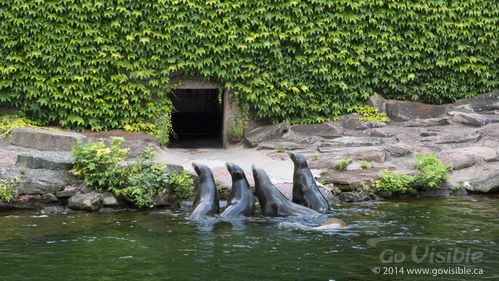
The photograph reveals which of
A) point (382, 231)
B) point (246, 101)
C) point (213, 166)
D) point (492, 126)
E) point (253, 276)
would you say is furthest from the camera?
point (246, 101)

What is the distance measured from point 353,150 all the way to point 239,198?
3936mm

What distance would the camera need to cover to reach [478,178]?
48.7 ft

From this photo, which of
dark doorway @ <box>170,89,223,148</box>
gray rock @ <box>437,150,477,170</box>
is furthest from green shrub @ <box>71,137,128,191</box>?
dark doorway @ <box>170,89,223,148</box>

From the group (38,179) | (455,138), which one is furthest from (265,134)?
(38,179)

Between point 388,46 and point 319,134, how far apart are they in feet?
9.81

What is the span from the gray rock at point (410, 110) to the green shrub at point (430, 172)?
3780mm

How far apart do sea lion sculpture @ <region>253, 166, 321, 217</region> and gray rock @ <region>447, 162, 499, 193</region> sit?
3706 mm

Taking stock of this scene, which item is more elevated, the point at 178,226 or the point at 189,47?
the point at 189,47

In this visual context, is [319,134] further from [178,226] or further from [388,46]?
[178,226]

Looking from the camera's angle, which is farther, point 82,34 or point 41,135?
→ point 82,34

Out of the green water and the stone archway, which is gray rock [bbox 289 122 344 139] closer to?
the stone archway

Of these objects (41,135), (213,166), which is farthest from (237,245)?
(41,135)

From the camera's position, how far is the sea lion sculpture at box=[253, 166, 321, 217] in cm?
1243

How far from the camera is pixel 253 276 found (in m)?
8.95
